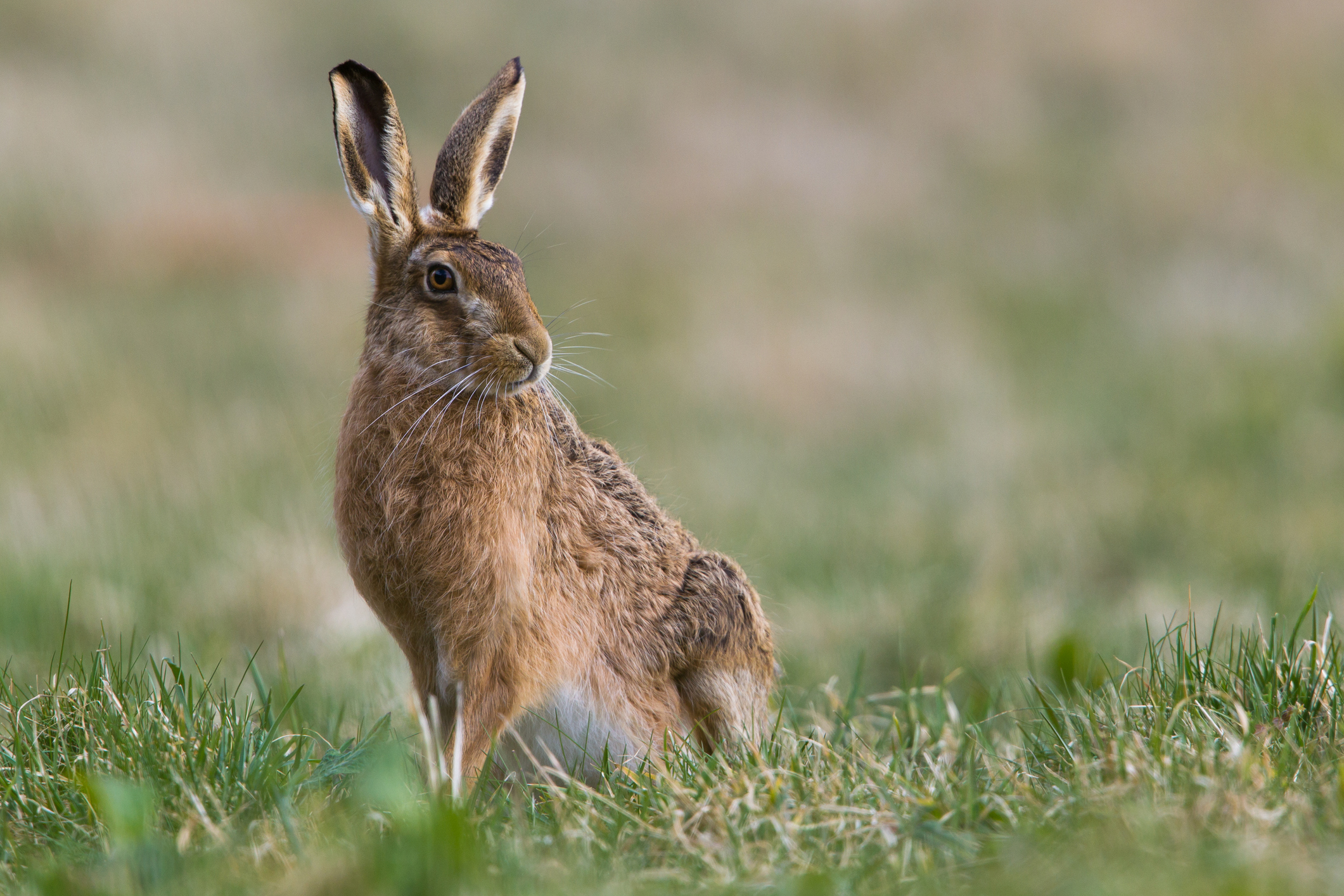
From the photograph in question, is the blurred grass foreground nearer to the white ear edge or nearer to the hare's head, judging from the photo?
the white ear edge

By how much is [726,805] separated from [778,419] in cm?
847

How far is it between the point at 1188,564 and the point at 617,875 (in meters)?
6.01

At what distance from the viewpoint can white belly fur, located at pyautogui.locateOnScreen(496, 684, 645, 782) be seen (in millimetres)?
3875

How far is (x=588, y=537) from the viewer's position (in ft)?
13.3

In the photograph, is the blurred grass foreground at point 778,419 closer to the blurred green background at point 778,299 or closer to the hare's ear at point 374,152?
the blurred green background at point 778,299

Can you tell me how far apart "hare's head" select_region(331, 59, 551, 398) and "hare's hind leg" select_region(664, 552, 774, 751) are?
0.98 meters

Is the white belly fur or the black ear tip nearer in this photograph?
the black ear tip

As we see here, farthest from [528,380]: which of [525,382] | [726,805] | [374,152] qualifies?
[726,805]

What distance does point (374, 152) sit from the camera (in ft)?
12.6

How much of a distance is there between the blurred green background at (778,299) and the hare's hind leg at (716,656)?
759 mm

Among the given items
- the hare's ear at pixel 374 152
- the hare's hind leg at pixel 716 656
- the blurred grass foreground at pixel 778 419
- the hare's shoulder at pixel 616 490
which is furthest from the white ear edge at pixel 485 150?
the hare's hind leg at pixel 716 656

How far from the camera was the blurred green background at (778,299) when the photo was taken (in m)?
7.16

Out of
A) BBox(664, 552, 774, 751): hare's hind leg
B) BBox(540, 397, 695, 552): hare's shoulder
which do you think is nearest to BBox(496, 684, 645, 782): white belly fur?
BBox(664, 552, 774, 751): hare's hind leg

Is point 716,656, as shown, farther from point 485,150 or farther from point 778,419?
point 778,419
